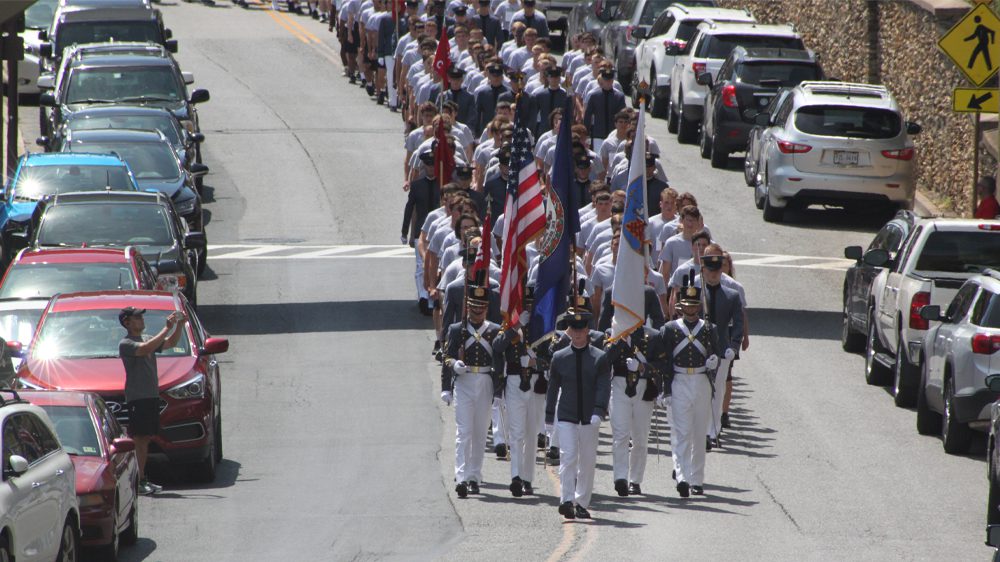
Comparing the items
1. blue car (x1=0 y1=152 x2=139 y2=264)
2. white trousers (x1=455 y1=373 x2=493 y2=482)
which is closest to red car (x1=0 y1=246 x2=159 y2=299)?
blue car (x1=0 y1=152 x2=139 y2=264)

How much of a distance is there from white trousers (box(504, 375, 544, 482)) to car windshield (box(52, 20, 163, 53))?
22066 millimetres

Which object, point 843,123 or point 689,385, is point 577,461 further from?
point 843,123

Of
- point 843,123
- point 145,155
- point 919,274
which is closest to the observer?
point 919,274

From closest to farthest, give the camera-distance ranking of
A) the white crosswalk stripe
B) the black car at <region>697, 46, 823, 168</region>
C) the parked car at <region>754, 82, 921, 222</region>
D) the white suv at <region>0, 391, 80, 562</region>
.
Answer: the white suv at <region>0, 391, 80, 562</region>, the white crosswalk stripe, the parked car at <region>754, 82, 921, 222</region>, the black car at <region>697, 46, 823, 168</region>

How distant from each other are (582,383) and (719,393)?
9.06ft

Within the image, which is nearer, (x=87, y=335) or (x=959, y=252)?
(x=87, y=335)

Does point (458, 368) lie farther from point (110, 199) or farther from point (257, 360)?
point (110, 199)

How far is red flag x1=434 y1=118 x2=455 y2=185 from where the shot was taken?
890 inches

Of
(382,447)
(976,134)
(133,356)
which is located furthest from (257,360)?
(976,134)

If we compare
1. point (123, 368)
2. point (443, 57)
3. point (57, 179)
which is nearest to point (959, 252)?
point (123, 368)

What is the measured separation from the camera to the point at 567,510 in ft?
50.0

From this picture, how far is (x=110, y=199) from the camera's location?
22984 mm

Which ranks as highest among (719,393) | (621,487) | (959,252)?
(959,252)

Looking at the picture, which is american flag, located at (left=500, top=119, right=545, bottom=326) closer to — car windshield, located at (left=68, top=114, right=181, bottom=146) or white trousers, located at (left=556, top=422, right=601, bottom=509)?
white trousers, located at (left=556, top=422, right=601, bottom=509)
